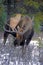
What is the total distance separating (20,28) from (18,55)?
35cm

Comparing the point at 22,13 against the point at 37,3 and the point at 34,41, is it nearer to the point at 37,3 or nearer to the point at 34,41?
the point at 37,3

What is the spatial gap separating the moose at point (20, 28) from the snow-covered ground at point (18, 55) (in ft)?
0.42

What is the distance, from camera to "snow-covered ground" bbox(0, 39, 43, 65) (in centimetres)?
275

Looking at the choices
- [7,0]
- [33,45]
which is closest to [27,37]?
[33,45]

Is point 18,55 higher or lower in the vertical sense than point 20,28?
lower

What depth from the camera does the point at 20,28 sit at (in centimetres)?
266

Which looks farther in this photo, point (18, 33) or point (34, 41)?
point (34, 41)

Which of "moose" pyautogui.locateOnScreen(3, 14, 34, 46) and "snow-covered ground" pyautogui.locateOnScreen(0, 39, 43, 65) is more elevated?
"moose" pyautogui.locateOnScreen(3, 14, 34, 46)

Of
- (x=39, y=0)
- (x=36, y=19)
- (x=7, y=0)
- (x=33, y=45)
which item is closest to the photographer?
(x=36, y=19)

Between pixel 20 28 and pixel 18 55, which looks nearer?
pixel 20 28

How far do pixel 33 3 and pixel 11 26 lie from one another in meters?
0.25

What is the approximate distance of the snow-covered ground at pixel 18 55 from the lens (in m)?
2.75

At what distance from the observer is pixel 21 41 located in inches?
111

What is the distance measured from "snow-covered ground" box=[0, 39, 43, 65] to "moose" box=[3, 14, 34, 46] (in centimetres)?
13
